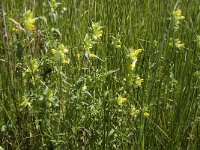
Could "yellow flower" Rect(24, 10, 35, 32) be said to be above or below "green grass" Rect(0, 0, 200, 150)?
above

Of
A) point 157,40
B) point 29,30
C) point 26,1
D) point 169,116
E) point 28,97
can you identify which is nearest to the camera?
point 29,30

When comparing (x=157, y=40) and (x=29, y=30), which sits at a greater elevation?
(x=29, y=30)

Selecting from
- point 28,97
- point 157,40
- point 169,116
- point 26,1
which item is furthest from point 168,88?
point 26,1

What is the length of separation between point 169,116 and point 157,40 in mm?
465

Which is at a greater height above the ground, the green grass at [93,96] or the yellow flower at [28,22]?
the yellow flower at [28,22]

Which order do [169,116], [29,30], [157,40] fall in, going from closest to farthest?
[29,30], [169,116], [157,40]

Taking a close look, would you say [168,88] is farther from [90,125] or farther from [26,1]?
[26,1]

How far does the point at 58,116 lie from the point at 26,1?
1.13 metres

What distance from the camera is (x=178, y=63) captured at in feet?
6.82

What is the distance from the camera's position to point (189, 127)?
1.84 m

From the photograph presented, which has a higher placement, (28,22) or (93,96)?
(28,22)

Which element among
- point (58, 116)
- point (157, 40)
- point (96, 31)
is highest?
point (96, 31)

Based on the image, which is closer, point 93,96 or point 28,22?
point 28,22

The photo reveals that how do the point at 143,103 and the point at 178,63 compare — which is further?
the point at 178,63
